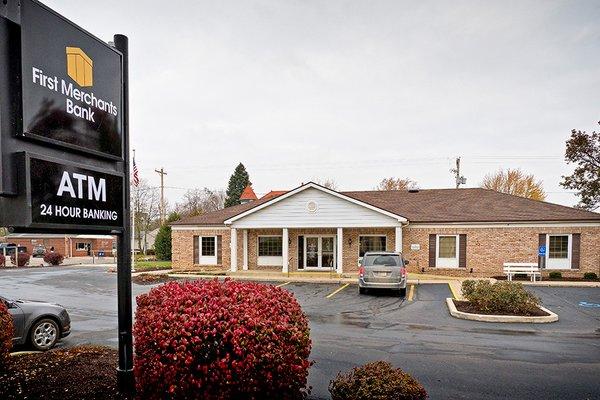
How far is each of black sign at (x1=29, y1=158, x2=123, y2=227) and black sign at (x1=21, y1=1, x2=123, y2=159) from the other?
10.8 inches

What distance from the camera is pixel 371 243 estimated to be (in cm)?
2477

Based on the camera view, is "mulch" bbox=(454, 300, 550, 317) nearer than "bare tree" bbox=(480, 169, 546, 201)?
Yes

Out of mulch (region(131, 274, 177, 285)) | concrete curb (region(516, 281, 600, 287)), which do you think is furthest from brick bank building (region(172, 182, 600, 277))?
mulch (region(131, 274, 177, 285))

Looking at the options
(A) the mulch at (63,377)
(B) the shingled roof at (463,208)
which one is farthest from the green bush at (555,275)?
(A) the mulch at (63,377)

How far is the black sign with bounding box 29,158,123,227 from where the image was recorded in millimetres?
3531

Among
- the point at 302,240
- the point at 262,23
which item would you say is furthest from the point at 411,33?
the point at 302,240

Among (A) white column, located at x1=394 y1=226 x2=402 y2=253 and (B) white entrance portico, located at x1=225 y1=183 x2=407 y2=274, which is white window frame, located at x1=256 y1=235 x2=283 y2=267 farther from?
(A) white column, located at x1=394 y1=226 x2=402 y2=253

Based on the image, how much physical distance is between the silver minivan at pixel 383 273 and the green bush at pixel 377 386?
11.7 m

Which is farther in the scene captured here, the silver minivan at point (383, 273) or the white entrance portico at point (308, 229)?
the white entrance portico at point (308, 229)

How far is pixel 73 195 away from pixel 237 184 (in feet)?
196

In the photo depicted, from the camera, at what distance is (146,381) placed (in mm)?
3910

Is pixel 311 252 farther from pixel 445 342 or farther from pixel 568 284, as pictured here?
pixel 445 342

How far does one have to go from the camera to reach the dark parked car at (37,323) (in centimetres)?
795

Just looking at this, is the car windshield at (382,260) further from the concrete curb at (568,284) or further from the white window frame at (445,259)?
the white window frame at (445,259)
